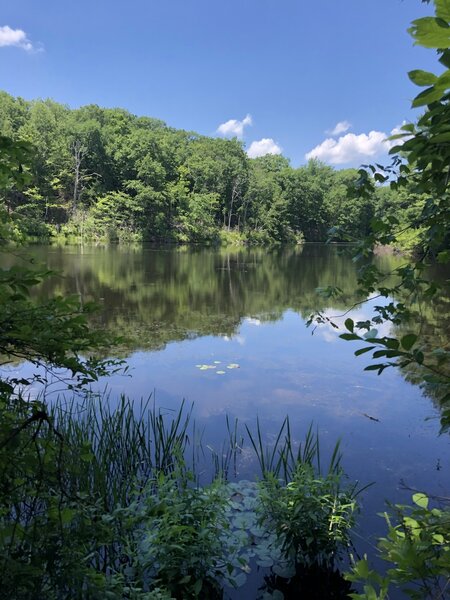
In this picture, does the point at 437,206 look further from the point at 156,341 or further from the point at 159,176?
the point at 159,176

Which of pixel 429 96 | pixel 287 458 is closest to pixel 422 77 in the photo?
pixel 429 96

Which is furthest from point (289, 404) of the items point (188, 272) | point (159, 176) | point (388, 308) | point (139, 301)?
point (159, 176)

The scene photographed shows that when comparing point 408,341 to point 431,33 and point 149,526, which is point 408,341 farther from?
point 149,526

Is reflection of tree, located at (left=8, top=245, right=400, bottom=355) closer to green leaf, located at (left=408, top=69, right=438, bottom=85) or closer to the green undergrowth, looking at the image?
the green undergrowth

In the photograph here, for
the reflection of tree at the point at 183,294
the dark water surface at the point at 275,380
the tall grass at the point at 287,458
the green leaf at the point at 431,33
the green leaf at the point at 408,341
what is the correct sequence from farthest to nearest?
the reflection of tree at the point at 183,294, the dark water surface at the point at 275,380, the tall grass at the point at 287,458, the green leaf at the point at 408,341, the green leaf at the point at 431,33

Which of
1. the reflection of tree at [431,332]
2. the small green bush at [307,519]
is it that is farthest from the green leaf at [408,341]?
the reflection of tree at [431,332]

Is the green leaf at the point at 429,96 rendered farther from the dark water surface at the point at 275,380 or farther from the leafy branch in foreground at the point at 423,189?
the dark water surface at the point at 275,380

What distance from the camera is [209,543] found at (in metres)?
2.85

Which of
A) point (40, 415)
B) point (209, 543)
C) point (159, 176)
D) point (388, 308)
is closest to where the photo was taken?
point (40, 415)

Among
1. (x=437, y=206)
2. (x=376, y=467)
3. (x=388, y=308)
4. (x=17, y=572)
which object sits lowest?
(x=376, y=467)

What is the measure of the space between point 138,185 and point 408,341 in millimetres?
54671

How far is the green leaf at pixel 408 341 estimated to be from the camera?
1.01 m

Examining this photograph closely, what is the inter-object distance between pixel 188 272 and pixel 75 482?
21604mm

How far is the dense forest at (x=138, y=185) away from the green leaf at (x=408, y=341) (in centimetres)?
4232
